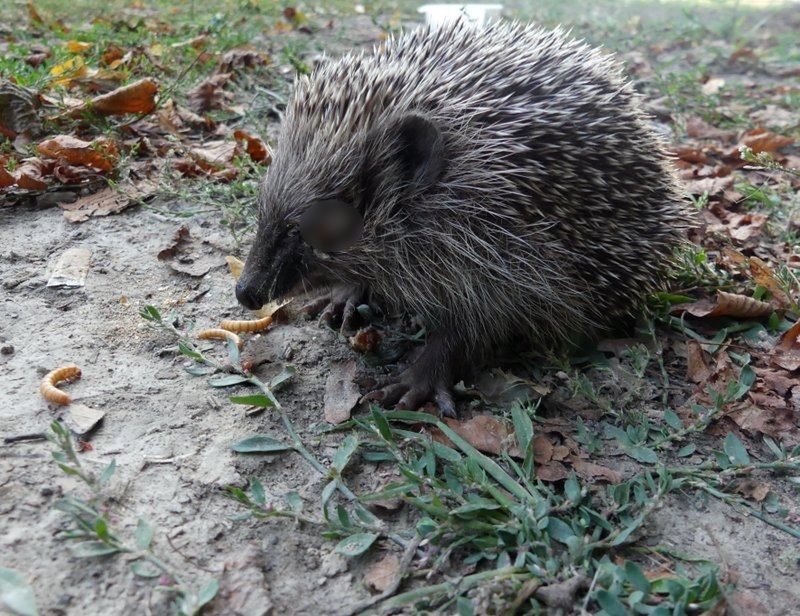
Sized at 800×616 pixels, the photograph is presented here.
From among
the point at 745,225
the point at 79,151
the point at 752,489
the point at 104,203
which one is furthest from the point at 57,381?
the point at 745,225

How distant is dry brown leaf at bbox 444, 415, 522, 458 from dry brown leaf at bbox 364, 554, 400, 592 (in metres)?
0.73

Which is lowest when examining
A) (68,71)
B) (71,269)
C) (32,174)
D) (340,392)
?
(340,392)

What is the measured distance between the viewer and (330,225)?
11.3ft

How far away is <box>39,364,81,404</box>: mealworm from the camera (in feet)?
9.63

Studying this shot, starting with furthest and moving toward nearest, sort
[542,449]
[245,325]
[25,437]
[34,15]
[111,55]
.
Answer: [34,15], [111,55], [245,325], [542,449], [25,437]

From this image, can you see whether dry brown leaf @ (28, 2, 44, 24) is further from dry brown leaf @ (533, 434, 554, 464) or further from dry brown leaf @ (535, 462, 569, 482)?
dry brown leaf @ (535, 462, 569, 482)

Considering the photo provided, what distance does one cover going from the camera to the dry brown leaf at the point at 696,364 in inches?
142

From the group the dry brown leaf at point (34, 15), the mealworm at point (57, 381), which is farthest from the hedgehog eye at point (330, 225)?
the dry brown leaf at point (34, 15)

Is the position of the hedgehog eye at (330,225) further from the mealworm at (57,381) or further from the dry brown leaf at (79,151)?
the dry brown leaf at (79,151)

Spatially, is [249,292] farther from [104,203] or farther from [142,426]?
[104,203]

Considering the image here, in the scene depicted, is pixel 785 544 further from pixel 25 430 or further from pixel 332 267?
pixel 25 430

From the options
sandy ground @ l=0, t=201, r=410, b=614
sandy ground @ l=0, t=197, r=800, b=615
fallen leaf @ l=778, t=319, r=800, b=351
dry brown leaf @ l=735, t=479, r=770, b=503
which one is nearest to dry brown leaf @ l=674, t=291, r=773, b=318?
fallen leaf @ l=778, t=319, r=800, b=351

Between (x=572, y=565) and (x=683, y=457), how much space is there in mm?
963

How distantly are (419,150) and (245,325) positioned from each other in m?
1.30
